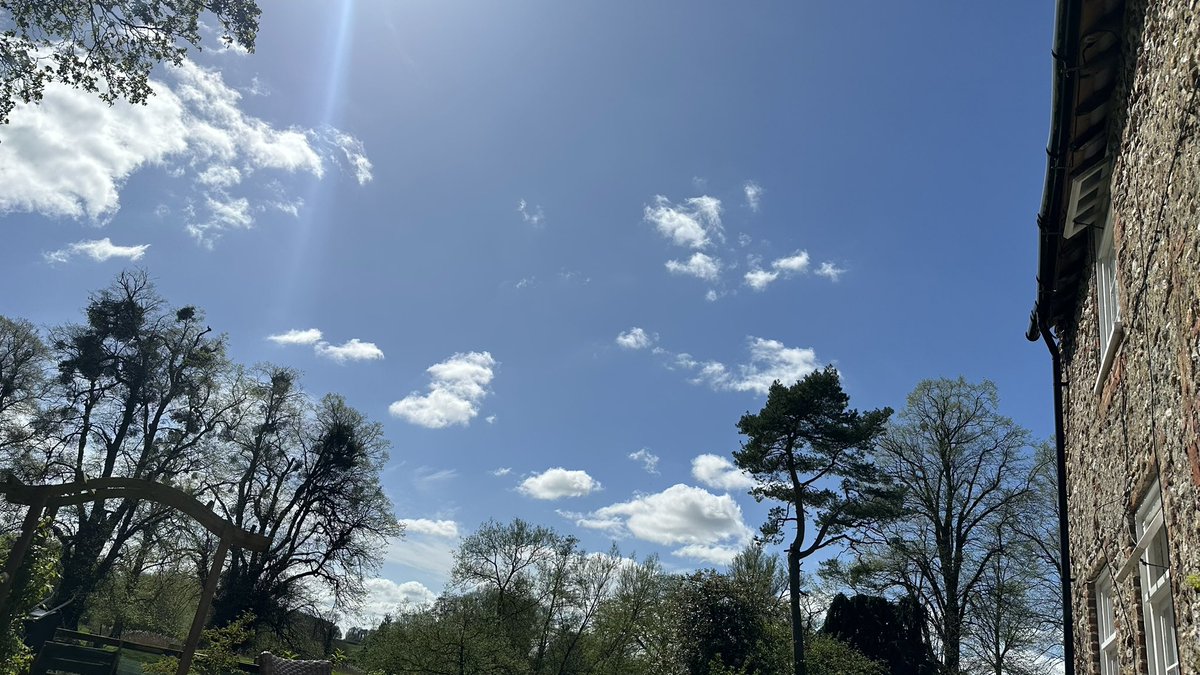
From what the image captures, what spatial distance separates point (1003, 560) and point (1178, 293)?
66.5ft

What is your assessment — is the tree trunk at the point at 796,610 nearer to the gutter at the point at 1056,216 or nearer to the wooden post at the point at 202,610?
the gutter at the point at 1056,216

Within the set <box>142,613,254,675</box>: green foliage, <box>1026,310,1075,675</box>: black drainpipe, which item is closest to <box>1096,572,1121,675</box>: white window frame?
<box>1026,310,1075,675</box>: black drainpipe

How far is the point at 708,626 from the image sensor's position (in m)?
16.0

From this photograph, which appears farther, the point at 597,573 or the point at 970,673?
the point at 597,573

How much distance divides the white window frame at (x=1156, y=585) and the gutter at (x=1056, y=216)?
2681 mm

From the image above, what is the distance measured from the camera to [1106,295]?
5898mm

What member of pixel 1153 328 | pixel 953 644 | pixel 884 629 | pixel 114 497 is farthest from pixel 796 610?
pixel 1153 328

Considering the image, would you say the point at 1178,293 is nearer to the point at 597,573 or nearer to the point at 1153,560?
the point at 1153,560

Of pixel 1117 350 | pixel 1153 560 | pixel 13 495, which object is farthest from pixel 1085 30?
pixel 13 495

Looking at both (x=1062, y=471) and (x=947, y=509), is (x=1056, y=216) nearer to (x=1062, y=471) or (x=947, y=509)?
(x=1062, y=471)

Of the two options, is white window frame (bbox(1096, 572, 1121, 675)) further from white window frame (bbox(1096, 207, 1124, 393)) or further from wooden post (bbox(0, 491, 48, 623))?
wooden post (bbox(0, 491, 48, 623))

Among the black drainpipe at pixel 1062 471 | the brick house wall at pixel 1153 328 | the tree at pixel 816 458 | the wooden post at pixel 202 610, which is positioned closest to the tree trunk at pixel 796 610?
the tree at pixel 816 458

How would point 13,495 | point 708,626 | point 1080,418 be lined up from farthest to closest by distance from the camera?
point 708,626, point 13,495, point 1080,418

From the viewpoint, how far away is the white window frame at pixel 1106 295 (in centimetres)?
554
